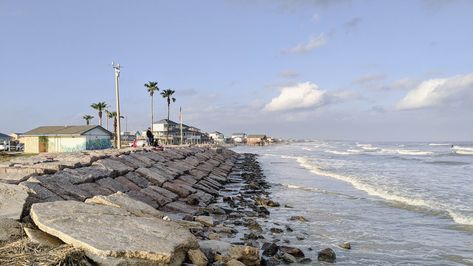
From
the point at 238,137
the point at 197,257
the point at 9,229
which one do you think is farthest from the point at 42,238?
the point at 238,137

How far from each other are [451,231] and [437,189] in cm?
948

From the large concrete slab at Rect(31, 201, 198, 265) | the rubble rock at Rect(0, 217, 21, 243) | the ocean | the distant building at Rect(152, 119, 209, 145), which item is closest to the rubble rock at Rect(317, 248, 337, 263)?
the ocean

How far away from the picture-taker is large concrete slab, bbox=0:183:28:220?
582 centimetres

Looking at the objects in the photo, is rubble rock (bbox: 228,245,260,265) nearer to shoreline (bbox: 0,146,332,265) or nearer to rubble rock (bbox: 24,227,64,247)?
shoreline (bbox: 0,146,332,265)

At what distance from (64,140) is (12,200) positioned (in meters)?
35.0

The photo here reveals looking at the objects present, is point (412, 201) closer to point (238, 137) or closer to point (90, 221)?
point (90, 221)

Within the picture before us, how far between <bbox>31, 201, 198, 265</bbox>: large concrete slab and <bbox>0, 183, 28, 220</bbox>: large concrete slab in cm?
29

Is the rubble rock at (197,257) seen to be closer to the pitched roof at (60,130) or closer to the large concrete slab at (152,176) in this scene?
the large concrete slab at (152,176)

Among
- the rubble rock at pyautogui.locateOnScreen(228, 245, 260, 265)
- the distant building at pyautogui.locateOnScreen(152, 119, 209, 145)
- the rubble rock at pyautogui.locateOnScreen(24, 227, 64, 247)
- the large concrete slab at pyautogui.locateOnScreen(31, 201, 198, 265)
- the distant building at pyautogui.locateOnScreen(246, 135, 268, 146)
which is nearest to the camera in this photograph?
the large concrete slab at pyautogui.locateOnScreen(31, 201, 198, 265)

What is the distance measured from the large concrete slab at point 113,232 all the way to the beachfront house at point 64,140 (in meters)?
33.9

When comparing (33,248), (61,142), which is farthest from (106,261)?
(61,142)

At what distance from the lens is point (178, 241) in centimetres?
569

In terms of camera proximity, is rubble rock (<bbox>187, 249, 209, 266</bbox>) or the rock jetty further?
rubble rock (<bbox>187, 249, 209, 266</bbox>)

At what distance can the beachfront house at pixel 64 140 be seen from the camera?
1512 inches
